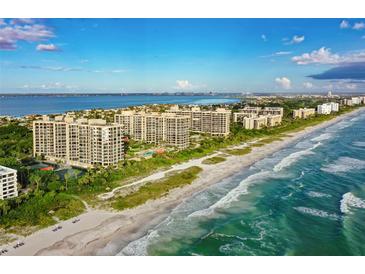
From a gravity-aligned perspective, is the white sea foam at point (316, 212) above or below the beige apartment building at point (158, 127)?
below

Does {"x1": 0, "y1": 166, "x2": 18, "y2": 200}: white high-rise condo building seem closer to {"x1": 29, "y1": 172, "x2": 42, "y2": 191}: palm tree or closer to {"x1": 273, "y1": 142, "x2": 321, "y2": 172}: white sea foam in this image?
{"x1": 29, "y1": 172, "x2": 42, "y2": 191}: palm tree

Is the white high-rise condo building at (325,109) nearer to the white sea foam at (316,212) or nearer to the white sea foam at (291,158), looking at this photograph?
the white sea foam at (291,158)

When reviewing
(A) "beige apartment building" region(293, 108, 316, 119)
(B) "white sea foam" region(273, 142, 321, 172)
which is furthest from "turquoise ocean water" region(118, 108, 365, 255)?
(A) "beige apartment building" region(293, 108, 316, 119)

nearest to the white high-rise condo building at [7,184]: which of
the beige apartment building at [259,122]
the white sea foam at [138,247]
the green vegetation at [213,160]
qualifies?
the white sea foam at [138,247]

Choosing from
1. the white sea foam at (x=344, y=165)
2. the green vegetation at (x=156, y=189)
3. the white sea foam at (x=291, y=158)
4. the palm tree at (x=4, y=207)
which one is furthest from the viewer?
the white sea foam at (x=291, y=158)

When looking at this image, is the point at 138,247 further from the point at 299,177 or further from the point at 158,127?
the point at 158,127

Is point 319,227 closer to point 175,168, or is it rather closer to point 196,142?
point 175,168
